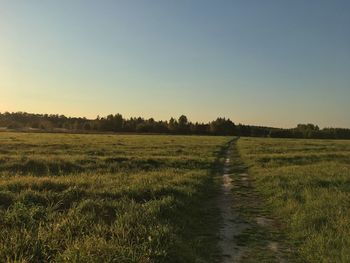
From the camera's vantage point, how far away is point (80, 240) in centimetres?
846

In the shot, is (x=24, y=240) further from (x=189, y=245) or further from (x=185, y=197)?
(x=185, y=197)

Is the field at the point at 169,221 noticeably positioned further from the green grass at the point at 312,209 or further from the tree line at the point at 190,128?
the tree line at the point at 190,128

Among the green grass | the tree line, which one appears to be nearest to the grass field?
Answer: the green grass

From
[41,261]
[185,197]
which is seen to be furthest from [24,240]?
[185,197]

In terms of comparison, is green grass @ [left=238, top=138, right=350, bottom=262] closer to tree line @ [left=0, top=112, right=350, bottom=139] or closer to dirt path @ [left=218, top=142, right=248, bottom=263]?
dirt path @ [left=218, top=142, right=248, bottom=263]

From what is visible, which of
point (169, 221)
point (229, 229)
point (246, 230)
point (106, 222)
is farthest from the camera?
point (229, 229)

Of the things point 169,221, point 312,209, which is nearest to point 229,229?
point 169,221

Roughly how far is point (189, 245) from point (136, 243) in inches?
54.6

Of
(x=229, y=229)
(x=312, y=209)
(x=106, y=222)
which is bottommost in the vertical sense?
(x=229, y=229)

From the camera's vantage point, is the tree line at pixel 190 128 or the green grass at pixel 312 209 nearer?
the green grass at pixel 312 209

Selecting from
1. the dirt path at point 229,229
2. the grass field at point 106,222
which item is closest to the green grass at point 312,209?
the dirt path at point 229,229

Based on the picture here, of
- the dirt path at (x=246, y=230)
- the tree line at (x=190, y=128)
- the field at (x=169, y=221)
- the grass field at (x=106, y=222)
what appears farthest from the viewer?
the tree line at (x=190, y=128)

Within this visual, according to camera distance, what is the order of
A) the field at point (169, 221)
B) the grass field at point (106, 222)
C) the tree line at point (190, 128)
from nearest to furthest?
the grass field at point (106, 222) < the field at point (169, 221) < the tree line at point (190, 128)

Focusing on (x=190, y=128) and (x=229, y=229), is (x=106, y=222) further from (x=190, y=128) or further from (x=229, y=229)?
(x=190, y=128)
